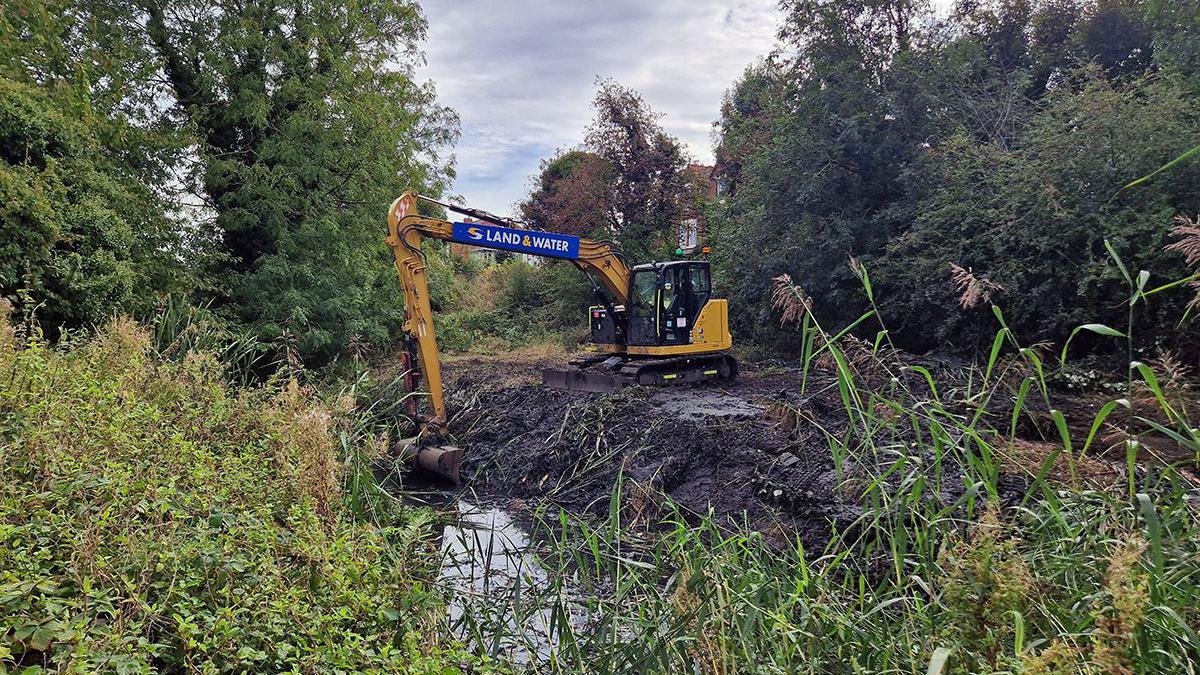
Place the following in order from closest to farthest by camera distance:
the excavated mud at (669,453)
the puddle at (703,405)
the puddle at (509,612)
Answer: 1. the puddle at (509,612)
2. the excavated mud at (669,453)
3. the puddle at (703,405)

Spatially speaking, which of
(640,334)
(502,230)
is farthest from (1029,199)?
(502,230)

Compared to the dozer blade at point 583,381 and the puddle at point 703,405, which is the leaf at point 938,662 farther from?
the dozer blade at point 583,381

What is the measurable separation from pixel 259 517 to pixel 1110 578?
3.33 m

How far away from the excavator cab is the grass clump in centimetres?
643

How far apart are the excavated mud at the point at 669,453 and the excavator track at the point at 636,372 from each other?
33 cm

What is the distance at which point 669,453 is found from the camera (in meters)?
6.84

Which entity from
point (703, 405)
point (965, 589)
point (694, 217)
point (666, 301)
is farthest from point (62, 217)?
point (694, 217)

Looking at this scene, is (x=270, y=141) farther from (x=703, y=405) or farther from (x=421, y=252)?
(x=703, y=405)

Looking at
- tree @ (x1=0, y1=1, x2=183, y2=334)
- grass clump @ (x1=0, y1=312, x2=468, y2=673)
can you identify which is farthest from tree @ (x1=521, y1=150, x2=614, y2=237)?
grass clump @ (x1=0, y1=312, x2=468, y2=673)

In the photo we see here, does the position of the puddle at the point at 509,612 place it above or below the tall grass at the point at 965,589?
below

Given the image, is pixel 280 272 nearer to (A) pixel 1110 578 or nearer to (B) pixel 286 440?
(B) pixel 286 440

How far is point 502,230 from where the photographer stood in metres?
8.18

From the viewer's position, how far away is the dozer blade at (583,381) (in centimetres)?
945

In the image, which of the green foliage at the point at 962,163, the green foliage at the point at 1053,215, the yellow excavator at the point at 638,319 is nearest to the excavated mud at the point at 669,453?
the yellow excavator at the point at 638,319
